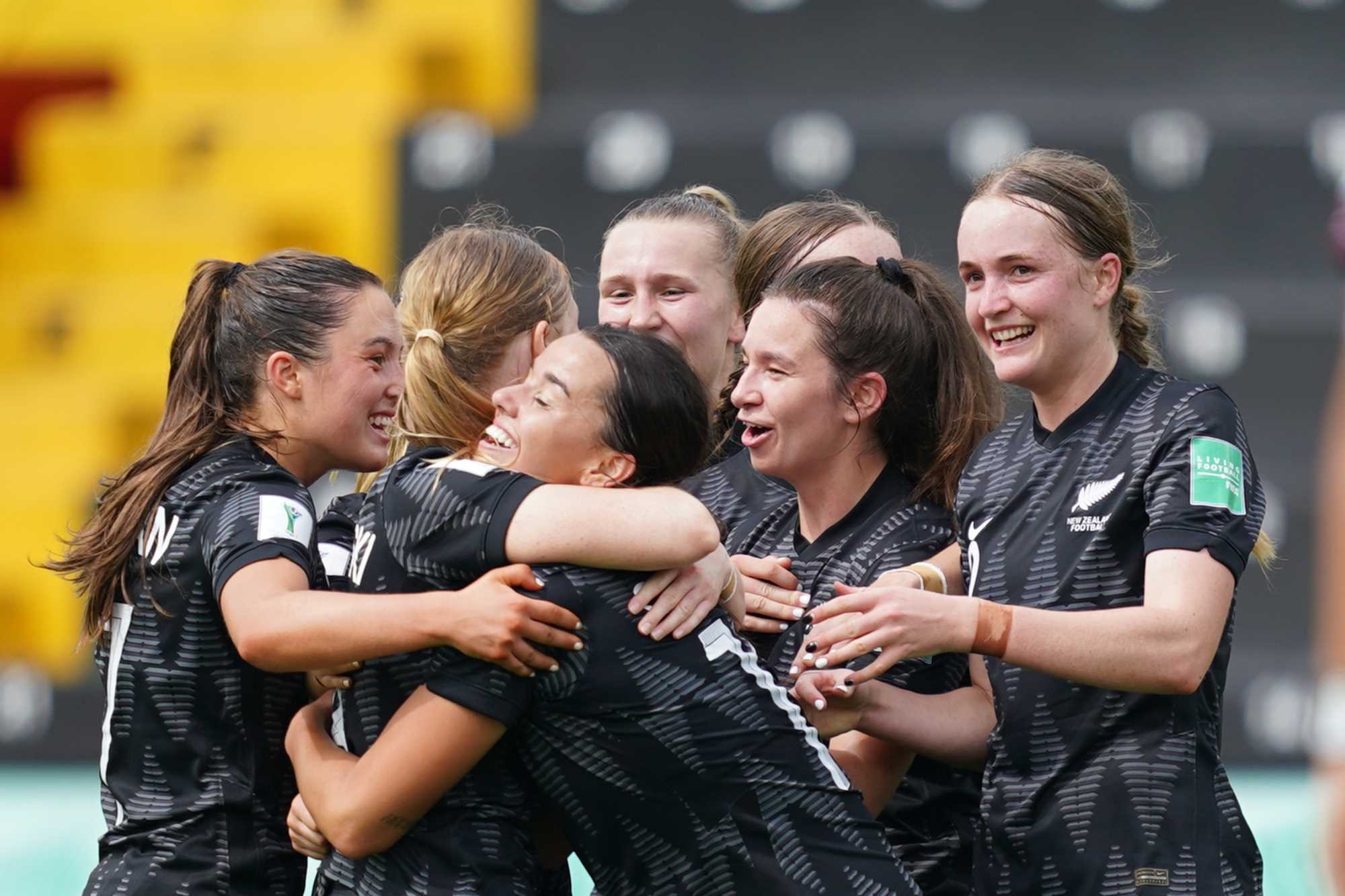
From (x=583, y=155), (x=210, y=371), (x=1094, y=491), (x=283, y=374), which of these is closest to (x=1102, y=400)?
(x=1094, y=491)

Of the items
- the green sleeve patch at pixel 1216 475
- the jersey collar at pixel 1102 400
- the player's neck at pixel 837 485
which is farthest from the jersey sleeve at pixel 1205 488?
the player's neck at pixel 837 485

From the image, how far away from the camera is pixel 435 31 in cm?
875

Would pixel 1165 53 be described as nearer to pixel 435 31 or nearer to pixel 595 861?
pixel 435 31

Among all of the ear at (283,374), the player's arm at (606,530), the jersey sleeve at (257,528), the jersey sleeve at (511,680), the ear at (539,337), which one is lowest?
the jersey sleeve at (511,680)

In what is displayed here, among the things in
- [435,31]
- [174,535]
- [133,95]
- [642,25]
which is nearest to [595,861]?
[174,535]

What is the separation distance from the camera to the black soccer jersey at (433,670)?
2.05 metres

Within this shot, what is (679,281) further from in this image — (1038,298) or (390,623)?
(390,623)

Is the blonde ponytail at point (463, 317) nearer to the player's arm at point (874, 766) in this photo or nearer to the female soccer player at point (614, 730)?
the female soccer player at point (614, 730)

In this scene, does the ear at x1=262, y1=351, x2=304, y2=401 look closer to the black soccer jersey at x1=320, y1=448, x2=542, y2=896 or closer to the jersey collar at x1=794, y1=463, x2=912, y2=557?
the black soccer jersey at x1=320, y1=448, x2=542, y2=896

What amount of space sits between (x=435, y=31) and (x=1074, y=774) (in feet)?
23.1

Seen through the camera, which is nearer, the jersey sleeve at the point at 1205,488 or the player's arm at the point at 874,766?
the jersey sleeve at the point at 1205,488

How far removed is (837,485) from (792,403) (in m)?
0.15

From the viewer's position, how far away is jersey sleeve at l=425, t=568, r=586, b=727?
2000mm

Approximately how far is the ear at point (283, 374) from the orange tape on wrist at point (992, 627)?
961 mm
